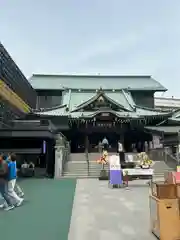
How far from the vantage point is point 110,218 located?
7129 millimetres

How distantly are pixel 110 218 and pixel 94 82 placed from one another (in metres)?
36.5

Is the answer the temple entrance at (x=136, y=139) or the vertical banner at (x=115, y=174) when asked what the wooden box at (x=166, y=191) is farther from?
the temple entrance at (x=136, y=139)

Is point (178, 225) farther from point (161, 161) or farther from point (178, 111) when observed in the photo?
point (178, 111)

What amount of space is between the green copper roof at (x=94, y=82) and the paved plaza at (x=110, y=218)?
94.9ft

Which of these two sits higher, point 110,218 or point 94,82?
point 94,82

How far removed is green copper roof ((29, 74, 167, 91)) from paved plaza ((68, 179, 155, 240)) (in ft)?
94.9

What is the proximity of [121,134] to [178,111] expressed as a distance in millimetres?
8120

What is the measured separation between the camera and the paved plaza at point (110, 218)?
560 cm

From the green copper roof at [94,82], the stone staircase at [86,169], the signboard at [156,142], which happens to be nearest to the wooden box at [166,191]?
the stone staircase at [86,169]

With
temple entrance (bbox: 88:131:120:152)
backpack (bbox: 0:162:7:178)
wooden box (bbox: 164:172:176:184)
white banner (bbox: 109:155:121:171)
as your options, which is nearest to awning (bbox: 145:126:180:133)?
temple entrance (bbox: 88:131:120:152)

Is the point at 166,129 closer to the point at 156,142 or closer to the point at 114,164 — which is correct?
the point at 156,142

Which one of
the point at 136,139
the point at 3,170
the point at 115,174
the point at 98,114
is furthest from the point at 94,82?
the point at 3,170

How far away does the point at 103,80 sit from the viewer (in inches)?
1697

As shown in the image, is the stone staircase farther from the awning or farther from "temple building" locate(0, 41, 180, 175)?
the awning
